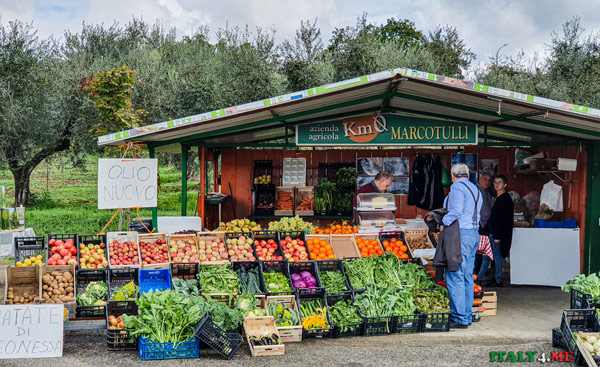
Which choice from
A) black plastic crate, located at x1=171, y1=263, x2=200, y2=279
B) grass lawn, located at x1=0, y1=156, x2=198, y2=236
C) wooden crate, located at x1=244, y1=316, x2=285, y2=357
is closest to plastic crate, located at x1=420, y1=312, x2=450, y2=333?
wooden crate, located at x1=244, y1=316, x2=285, y2=357

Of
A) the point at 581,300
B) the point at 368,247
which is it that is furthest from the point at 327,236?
the point at 581,300

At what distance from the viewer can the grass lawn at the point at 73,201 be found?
16.9m

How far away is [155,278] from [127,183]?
64.5 inches

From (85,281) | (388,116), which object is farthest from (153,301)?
(388,116)

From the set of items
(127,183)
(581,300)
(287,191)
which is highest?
(127,183)

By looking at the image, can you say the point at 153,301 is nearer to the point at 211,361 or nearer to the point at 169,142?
the point at 211,361

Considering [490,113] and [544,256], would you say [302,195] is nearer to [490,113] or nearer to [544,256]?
[490,113]

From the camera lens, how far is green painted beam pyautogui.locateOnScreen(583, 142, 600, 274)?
29.3 feet

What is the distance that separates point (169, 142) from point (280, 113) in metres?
2.06

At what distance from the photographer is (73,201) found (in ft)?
73.7

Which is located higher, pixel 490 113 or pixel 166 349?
pixel 490 113

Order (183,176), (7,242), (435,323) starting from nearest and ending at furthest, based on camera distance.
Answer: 1. (435,323)
2. (183,176)
3. (7,242)

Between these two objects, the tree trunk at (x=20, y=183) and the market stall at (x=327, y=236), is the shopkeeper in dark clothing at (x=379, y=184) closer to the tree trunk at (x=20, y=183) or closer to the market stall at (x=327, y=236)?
the market stall at (x=327, y=236)

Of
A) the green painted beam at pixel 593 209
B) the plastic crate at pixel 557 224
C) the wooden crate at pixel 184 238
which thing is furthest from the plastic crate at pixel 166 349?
the green painted beam at pixel 593 209
